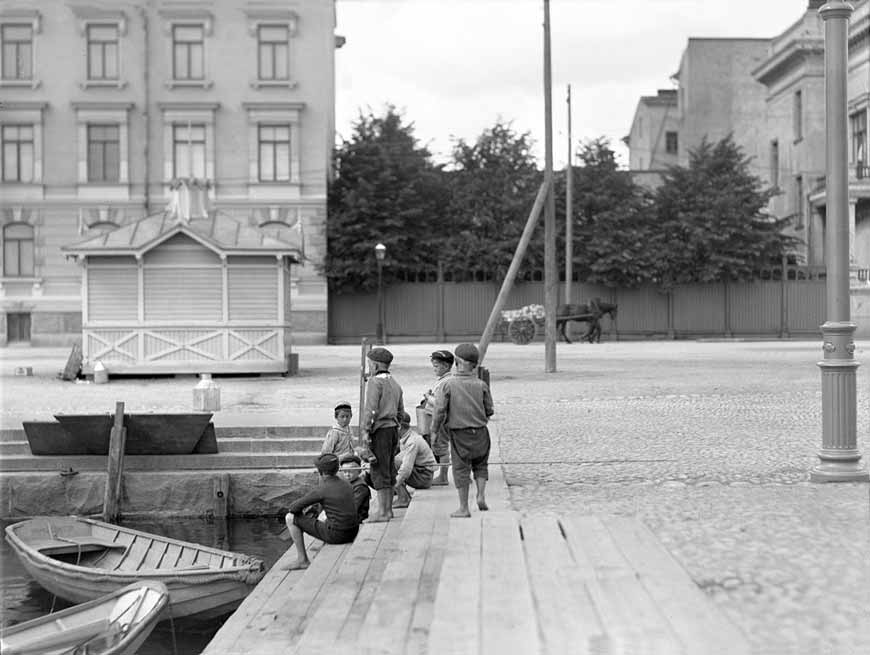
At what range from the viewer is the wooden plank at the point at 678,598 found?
488cm

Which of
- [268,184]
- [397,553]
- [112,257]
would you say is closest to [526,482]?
[397,553]

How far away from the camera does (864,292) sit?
45156 millimetres

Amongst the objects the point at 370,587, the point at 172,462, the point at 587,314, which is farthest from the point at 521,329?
the point at 370,587

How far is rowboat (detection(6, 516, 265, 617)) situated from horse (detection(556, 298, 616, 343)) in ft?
96.4

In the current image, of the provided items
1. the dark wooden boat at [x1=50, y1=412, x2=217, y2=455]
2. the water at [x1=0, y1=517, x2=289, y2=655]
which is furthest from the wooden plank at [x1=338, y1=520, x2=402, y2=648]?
the dark wooden boat at [x1=50, y1=412, x2=217, y2=455]

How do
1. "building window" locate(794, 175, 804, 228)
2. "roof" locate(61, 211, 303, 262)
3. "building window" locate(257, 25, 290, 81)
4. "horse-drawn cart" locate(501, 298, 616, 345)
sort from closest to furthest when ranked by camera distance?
"roof" locate(61, 211, 303, 262)
"horse-drawn cart" locate(501, 298, 616, 345)
"building window" locate(257, 25, 290, 81)
"building window" locate(794, 175, 804, 228)

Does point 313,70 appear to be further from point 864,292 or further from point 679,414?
point 679,414

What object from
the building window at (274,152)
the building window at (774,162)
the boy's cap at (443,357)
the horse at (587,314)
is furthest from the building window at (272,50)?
the boy's cap at (443,357)

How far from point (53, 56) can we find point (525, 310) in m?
19.0

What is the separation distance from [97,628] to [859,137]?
45.3m

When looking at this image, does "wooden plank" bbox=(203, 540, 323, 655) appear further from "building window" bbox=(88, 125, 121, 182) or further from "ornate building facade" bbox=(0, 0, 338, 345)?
"building window" bbox=(88, 125, 121, 182)

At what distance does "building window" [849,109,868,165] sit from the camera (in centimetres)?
4638

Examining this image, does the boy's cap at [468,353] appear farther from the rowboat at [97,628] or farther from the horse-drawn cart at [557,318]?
the horse-drawn cart at [557,318]

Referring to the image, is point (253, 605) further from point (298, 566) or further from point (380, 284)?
point (380, 284)
